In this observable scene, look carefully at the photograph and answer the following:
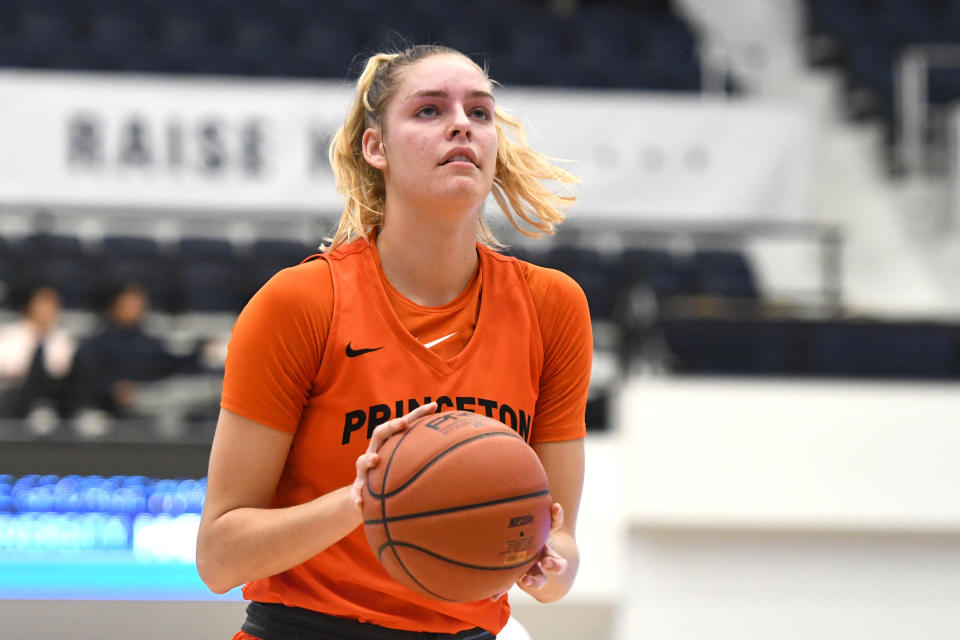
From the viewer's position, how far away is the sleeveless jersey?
1.60m

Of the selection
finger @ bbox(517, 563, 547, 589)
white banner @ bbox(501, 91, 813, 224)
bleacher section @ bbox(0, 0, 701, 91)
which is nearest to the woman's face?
finger @ bbox(517, 563, 547, 589)

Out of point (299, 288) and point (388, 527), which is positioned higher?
point (299, 288)

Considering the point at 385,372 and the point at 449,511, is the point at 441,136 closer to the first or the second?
the point at 385,372

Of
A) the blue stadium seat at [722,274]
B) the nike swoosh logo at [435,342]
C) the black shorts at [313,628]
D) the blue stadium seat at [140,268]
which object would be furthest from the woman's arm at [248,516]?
the blue stadium seat at [722,274]

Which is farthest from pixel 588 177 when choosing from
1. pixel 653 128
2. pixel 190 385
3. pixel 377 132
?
pixel 377 132

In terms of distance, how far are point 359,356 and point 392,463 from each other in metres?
0.23

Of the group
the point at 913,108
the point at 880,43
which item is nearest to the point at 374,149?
the point at 913,108

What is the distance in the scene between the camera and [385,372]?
5.27ft

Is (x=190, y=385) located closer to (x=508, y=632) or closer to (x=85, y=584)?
(x=85, y=584)

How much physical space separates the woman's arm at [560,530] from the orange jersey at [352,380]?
0.10m

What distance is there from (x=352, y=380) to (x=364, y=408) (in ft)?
0.15

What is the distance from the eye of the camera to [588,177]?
7.76m

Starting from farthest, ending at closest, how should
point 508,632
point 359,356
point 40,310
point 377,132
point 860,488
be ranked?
point 40,310
point 860,488
point 508,632
point 377,132
point 359,356

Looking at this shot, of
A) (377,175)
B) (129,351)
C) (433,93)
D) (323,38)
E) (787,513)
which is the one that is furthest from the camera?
(323,38)
